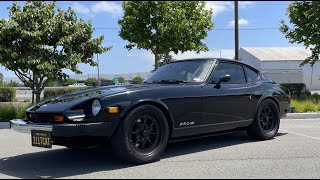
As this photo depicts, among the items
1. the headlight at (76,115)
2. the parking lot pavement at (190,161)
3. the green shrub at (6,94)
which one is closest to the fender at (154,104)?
the headlight at (76,115)

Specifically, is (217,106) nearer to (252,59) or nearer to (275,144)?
(275,144)

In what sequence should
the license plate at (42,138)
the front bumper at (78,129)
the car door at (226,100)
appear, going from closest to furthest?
the front bumper at (78,129), the license plate at (42,138), the car door at (226,100)

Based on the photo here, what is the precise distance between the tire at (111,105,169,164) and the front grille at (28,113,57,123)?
2.69 ft

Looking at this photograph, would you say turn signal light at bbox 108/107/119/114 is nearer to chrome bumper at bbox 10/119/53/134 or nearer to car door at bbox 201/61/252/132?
chrome bumper at bbox 10/119/53/134

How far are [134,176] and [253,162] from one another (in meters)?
1.77

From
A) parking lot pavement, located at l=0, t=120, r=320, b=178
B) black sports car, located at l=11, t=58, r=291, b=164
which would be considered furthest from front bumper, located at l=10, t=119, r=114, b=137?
parking lot pavement, located at l=0, t=120, r=320, b=178

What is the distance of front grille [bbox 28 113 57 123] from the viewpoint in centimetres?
512

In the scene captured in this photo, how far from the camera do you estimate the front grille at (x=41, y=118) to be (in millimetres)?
5117

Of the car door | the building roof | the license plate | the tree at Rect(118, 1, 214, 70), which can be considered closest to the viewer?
the license plate

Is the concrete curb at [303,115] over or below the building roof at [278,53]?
below

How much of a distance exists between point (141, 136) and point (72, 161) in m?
1.11

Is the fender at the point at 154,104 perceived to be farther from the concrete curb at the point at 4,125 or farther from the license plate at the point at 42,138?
the concrete curb at the point at 4,125

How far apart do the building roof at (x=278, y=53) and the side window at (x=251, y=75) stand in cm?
4314

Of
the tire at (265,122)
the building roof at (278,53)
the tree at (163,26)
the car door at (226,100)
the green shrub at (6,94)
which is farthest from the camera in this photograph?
the building roof at (278,53)
